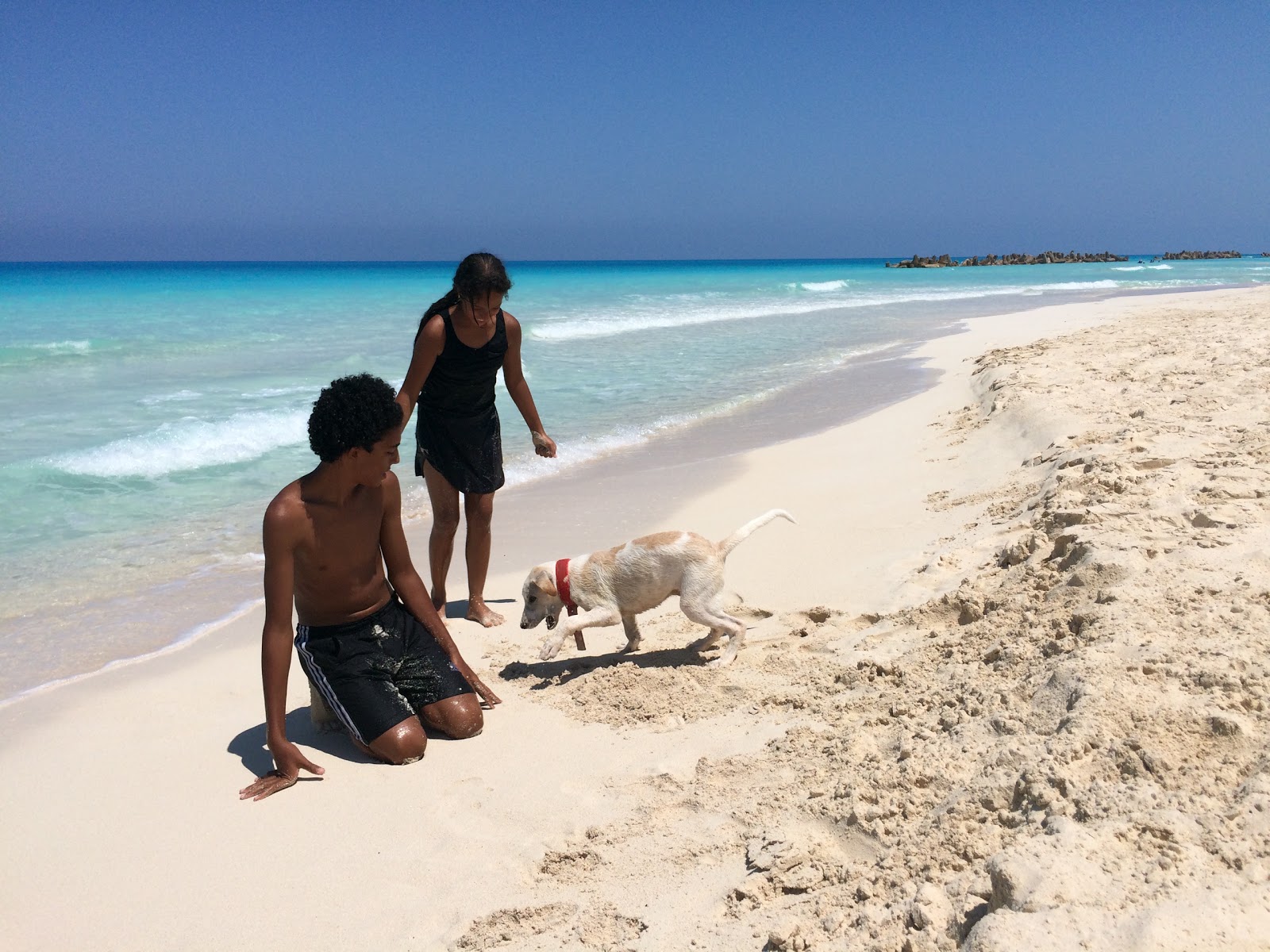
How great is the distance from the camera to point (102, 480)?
8562mm

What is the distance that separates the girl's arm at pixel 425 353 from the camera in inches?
193

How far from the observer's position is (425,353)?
4.96 m

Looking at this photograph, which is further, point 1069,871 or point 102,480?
point 102,480

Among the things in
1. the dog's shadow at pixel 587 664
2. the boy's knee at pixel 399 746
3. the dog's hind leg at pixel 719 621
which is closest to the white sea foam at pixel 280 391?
the dog's shadow at pixel 587 664

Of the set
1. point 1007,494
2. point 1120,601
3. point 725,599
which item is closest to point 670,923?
point 1120,601

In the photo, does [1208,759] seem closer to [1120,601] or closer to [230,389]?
[1120,601]

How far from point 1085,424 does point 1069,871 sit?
18.3 ft

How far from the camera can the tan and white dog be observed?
14.5ft

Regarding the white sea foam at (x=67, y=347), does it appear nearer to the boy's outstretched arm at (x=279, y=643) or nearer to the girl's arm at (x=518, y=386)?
the girl's arm at (x=518, y=386)

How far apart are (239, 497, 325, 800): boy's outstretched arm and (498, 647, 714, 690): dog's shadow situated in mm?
1167

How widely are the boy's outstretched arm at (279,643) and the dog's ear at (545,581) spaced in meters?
1.26

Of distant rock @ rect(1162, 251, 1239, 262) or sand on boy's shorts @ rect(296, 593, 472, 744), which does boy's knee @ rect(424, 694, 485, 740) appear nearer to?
sand on boy's shorts @ rect(296, 593, 472, 744)

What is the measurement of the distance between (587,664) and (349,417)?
181cm

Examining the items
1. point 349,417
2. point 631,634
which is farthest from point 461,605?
point 349,417
